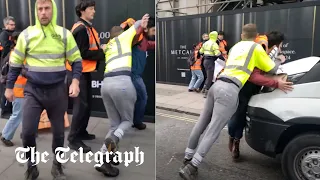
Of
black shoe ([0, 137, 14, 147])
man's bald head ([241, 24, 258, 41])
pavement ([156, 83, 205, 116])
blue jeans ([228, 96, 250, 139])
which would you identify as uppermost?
man's bald head ([241, 24, 258, 41])

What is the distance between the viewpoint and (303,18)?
6691mm

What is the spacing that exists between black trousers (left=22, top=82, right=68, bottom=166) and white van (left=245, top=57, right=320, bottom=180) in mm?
1782

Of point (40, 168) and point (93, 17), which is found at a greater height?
point (93, 17)

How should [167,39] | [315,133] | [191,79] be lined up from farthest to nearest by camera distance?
[167,39], [191,79], [315,133]

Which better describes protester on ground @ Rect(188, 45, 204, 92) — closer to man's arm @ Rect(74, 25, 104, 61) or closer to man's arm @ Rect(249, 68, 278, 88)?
man's arm @ Rect(249, 68, 278, 88)

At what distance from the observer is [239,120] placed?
3414 millimetres

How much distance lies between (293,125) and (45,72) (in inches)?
79.8

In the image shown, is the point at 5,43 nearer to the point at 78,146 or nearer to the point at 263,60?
the point at 78,146

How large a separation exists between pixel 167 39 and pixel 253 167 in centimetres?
631

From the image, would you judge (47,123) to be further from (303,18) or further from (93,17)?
(303,18)

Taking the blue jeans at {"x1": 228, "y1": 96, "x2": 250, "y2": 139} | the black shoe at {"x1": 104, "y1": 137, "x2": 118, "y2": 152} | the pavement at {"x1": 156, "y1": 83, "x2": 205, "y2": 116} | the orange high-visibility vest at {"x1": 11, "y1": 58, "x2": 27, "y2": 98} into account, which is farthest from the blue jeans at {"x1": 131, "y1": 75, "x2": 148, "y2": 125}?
the pavement at {"x1": 156, "y1": 83, "x2": 205, "y2": 116}

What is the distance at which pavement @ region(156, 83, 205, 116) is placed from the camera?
620 centimetres

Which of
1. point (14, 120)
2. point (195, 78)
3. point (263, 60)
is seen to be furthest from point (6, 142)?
point (195, 78)

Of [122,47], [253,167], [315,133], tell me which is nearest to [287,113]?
[315,133]
